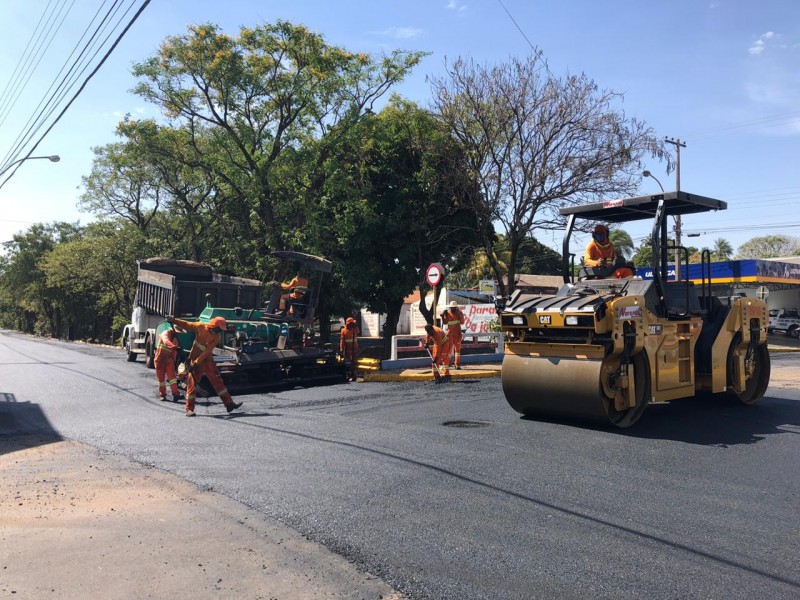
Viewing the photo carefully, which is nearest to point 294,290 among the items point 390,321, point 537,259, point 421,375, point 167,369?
point 421,375

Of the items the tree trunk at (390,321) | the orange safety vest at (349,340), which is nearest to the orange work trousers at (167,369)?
the orange safety vest at (349,340)

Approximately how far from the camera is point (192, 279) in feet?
64.4

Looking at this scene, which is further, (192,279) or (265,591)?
(192,279)

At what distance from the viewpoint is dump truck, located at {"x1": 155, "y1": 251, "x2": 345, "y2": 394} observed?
42.9 feet

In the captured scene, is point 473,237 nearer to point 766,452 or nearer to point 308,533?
point 766,452

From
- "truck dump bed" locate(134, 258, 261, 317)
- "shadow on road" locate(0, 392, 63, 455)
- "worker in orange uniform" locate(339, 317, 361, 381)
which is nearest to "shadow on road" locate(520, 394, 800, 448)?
"shadow on road" locate(0, 392, 63, 455)

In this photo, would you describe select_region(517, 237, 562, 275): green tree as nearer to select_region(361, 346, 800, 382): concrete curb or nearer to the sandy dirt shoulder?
select_region(361, 346, 800, 382): concrete curb

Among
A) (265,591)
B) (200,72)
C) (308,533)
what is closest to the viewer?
(265,591)

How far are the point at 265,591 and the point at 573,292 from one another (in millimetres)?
6205

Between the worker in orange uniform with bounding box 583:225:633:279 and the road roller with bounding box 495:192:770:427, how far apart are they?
84mm

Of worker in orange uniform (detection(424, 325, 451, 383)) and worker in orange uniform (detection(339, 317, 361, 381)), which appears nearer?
worker in orange uniform (detection(424, 325, 451, 383))

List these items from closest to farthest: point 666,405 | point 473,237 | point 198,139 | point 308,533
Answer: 1. point 308,533
2. point 666,405
3. point 473,237
4. point 198,139

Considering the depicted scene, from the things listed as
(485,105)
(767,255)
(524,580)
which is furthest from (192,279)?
(767,255)

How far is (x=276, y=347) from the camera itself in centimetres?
1427
